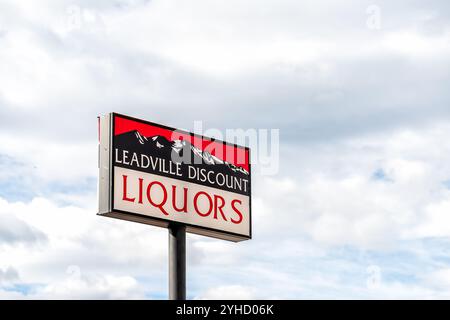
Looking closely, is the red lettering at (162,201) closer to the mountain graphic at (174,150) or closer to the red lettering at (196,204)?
the mountain graphic at (174,150)

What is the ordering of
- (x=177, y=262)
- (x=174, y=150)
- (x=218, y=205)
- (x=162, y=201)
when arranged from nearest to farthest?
(x=177, y=262), (x=162, y=201), (x=174, y=150), (x=218, y=205)

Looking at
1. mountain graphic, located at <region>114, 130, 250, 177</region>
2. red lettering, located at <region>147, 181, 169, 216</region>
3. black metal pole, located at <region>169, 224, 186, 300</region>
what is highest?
mountain graphic, located at <region>114, 130, 250, 177</region>

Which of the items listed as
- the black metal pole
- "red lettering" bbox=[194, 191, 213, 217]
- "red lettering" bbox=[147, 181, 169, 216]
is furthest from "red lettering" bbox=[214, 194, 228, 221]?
"red lettering" bbox=[147, 181, 169, 216]

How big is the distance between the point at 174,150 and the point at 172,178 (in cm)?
68

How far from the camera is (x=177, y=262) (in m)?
20.5

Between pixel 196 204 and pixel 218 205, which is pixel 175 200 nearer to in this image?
pixel 196 204

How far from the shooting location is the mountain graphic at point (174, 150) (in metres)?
20.7

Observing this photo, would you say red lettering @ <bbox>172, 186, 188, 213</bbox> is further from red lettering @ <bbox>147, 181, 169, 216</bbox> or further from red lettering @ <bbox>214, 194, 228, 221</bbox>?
red lettering @ <bbox>214, 194, 228, 221</bbox>

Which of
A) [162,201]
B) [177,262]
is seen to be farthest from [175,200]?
[177,262]

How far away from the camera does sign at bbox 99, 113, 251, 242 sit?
20.3 meters

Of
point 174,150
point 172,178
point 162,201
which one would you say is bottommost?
point 162,201

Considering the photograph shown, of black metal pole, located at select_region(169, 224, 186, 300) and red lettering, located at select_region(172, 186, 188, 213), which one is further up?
red lettering, located at select_region(172, 186, 188, 213)
